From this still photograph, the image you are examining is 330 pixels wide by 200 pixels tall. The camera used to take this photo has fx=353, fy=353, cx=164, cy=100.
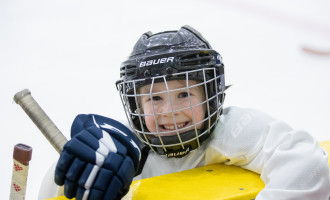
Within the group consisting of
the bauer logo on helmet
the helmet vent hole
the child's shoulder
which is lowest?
the child's shoulder

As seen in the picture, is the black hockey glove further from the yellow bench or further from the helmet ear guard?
the helmet ear guard

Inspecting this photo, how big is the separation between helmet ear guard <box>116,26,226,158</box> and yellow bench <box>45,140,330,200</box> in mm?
98

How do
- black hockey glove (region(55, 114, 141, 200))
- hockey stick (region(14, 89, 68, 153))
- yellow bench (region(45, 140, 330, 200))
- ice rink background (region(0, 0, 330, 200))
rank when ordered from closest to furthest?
1. black hockey glove (region(55, 114, 141, 200))
2. yellow bench (region(45, 140, 330, 200))
3. hockey stick (region(14, 89, 68, 153))
4. ice rink background (region(0, 0, 330, 200))

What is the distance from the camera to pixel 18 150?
0.74 metres

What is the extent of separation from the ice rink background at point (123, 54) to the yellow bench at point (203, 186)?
78cm

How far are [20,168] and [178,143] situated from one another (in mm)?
422

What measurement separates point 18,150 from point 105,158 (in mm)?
190

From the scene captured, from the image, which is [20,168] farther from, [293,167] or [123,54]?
[123,54]

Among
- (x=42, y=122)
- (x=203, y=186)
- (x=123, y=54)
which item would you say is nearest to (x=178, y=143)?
(x=203, y=186)

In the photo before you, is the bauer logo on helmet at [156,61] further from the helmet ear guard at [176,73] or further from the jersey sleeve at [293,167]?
the jersey sleeve at [293,167]

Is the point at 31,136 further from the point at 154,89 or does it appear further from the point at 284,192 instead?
the point at 284,192

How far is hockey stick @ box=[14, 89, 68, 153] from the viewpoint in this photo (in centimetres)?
98

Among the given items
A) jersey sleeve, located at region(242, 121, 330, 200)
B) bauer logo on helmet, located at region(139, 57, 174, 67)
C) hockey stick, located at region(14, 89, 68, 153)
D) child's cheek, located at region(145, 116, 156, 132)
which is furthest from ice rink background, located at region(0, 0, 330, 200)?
jersey sleeve, located at region(242, 121, 330, 200)

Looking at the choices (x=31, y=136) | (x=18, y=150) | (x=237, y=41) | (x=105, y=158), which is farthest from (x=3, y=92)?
(x=237, y=41)
